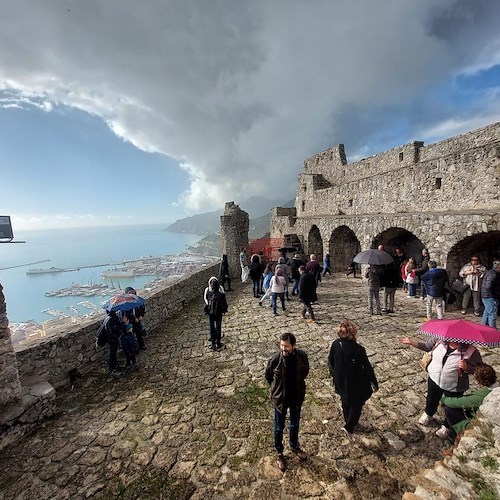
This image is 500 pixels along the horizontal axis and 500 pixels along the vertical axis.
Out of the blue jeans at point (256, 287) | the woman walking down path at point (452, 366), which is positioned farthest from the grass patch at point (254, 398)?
the blue jeans at point (256, 287)

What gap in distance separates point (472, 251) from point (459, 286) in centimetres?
155

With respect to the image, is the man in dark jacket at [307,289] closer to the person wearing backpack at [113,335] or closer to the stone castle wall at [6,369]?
the person wearing backpack at [113,335]

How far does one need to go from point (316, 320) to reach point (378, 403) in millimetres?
3951

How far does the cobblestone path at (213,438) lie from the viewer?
3.15 metres

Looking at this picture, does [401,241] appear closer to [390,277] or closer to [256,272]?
[390,277]

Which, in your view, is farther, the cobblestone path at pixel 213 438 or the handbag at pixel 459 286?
the handbag at pixel 459 286

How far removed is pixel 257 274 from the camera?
11234 mm

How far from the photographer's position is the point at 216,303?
6.80 m

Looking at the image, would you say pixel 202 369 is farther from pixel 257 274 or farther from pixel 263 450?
pixel 257 274

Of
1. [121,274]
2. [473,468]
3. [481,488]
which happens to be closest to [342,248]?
[473,468]

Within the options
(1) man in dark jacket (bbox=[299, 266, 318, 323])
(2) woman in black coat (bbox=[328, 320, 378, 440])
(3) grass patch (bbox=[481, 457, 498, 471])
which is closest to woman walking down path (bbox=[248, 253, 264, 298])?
(1) man in dark jacket (bbox=[299, 266, 318, 323])

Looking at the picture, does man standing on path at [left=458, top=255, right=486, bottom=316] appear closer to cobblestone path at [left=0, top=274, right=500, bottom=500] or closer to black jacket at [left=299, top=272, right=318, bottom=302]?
cobblestone path at [left=0, top=274, right=500, bottom=500]

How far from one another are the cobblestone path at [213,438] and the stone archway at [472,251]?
4.06m

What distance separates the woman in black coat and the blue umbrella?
4634 mm
